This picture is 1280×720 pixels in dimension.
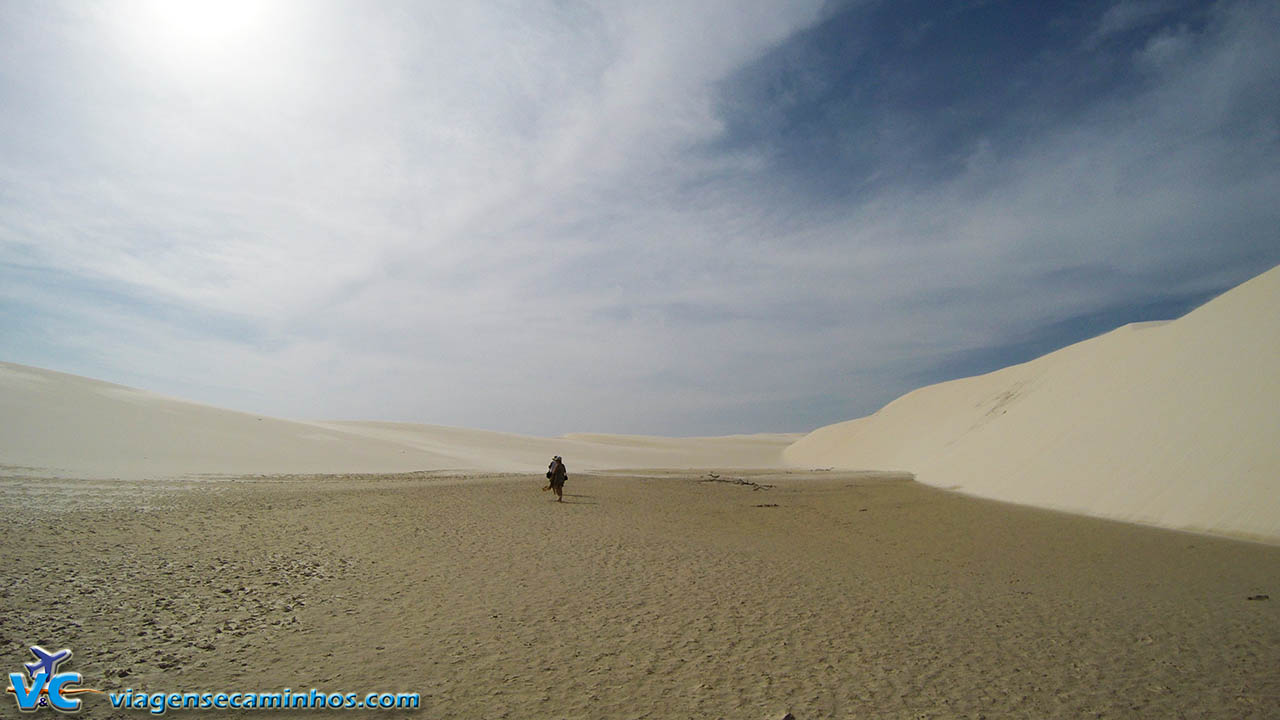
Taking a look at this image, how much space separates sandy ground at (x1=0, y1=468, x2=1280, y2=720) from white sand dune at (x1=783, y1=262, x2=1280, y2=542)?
4.96 ft

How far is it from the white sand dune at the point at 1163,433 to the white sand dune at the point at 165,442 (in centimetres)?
2506

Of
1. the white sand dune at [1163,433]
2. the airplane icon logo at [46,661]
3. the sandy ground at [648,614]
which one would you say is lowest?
the sandy ground at [648,614]

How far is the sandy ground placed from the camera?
15.7ft

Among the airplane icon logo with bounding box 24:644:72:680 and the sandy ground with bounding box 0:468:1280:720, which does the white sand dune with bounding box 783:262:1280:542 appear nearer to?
the sandy ground with bounding box 0:468:1280:720

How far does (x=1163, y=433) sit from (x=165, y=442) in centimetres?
3639

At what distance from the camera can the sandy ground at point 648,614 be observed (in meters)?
4.77

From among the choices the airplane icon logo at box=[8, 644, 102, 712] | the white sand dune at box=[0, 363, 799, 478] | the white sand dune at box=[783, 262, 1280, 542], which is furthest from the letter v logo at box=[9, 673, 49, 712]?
the white sand dune at box=[0, 363, 799, 478]

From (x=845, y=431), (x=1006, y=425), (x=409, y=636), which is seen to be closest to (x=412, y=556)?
(x=409, y=636)

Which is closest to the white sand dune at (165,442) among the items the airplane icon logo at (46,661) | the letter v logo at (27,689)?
the airplane icon logo at (46,661)

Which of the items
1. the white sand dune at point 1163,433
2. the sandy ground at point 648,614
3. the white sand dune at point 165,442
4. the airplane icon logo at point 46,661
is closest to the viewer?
the airplane icon logo at point 46,661

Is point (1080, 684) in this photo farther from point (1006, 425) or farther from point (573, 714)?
point (1006, 425)

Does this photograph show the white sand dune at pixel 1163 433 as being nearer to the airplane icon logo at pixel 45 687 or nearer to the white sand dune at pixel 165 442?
the airplane icon logo at pixel 45 687

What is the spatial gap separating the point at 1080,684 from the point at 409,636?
6.08 m

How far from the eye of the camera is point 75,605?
6.33m
